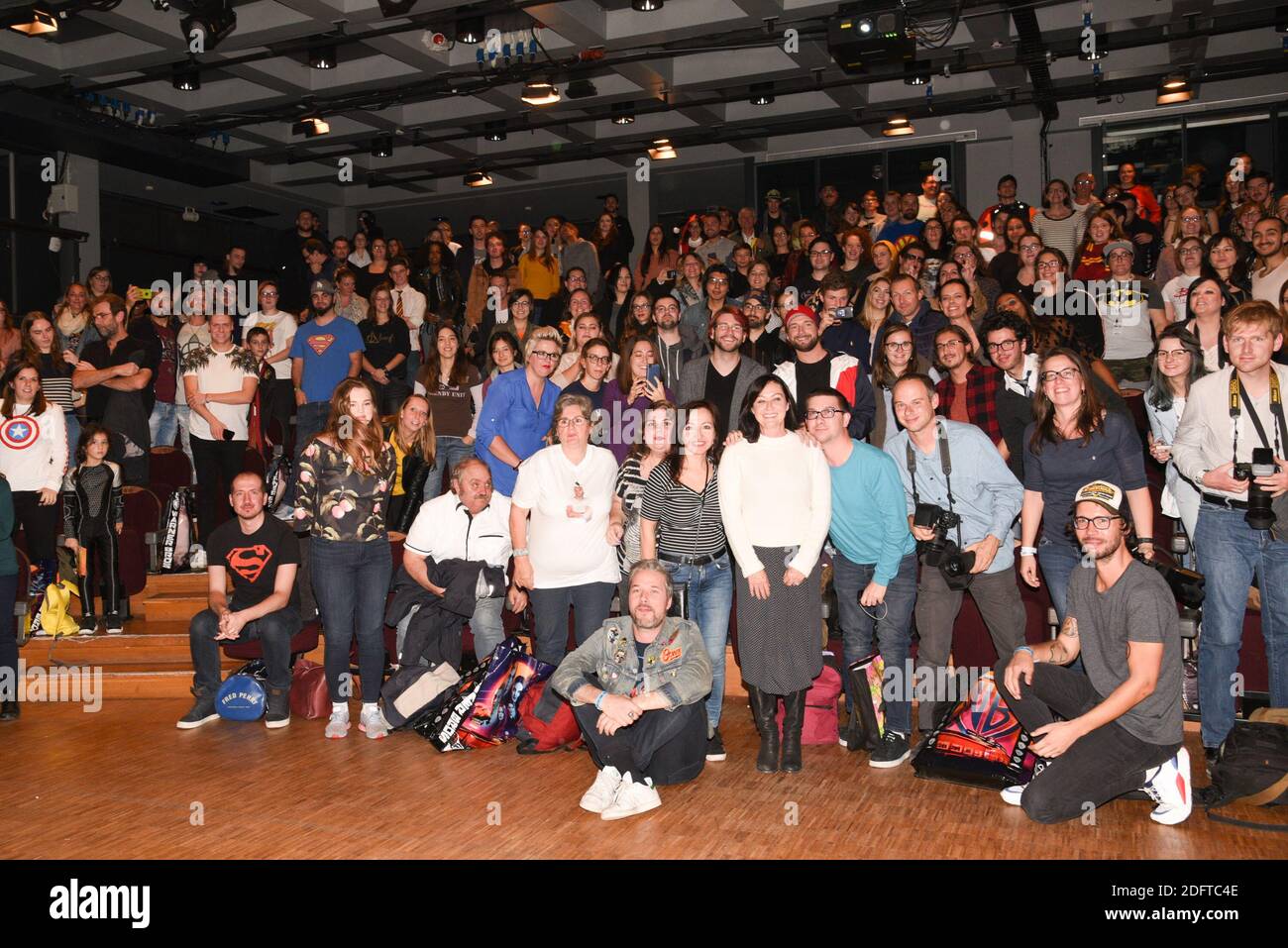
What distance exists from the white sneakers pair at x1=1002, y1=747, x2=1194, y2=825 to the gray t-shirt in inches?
3.8

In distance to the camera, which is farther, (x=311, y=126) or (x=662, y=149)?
(x=662, y=149)

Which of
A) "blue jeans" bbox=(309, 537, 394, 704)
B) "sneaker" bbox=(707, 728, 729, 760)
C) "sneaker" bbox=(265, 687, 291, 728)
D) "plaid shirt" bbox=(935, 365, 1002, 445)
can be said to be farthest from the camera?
"sneaker" bbox=(265, 687, 291, 728)

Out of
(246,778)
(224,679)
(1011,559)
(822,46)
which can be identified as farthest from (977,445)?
(822,46)

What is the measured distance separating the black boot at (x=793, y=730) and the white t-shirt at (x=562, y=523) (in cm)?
103

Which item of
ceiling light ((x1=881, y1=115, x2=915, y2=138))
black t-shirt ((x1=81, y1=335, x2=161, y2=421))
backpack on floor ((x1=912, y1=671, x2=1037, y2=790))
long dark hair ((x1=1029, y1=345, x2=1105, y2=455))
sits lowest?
backpack on floor ((x1=912, y1=671, x2=1037, y2=790))

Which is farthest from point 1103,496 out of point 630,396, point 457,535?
point 457,535

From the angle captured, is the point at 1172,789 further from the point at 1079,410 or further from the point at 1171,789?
the point at 1079,410

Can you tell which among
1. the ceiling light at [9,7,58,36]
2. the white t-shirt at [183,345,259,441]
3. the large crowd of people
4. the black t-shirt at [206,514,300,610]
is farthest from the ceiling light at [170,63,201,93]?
the black t-shirt at [206,514,300,610]

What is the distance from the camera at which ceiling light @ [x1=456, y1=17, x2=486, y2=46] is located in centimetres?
994

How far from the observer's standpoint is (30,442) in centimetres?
637

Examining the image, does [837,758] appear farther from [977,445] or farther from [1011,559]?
[977,445]

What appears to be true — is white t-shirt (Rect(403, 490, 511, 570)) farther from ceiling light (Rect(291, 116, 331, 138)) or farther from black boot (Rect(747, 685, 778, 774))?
ceiling light (Rect(291, 116, 331, 138))

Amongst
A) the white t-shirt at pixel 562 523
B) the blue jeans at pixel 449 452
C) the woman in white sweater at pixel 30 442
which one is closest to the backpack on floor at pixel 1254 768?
the white t-shirt at pixel 562 523

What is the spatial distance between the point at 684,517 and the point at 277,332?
5460 millimetres
